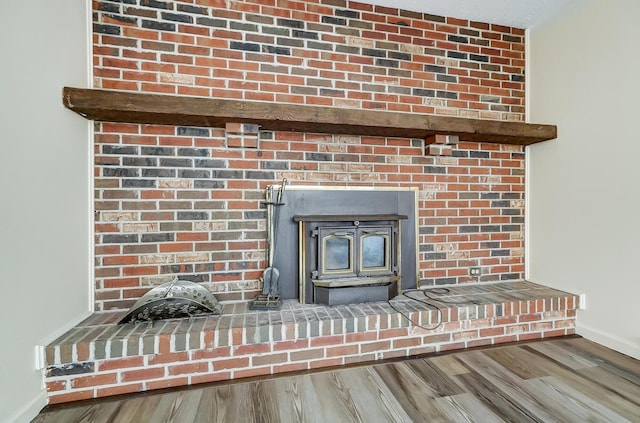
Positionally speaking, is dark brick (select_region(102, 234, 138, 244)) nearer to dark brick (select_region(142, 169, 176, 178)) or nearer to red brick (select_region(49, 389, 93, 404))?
dark brick (select_region(142, 169, 176, 178))

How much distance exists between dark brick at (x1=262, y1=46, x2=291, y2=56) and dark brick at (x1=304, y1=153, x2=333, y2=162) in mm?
711

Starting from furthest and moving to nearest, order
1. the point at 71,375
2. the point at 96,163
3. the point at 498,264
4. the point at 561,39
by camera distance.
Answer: the point at 498,264, the point at 561,39, the point at 96,163, the point at 71,375

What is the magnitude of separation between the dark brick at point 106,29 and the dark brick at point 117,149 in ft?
2.26

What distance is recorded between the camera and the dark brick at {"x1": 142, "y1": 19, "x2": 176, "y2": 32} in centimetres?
184

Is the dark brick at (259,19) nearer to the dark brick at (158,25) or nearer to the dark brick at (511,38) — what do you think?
the dark brick at (158,25)

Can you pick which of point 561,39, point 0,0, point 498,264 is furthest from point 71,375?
point 561,39

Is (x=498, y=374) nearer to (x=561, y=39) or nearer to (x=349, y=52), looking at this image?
(x=349, y=52)

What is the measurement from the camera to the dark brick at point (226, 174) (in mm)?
1952

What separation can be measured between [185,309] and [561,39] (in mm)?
3276

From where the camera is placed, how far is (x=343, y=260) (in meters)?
1.95

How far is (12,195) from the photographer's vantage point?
1215 mm

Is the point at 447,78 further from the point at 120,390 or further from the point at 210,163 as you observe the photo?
the point at 120,390

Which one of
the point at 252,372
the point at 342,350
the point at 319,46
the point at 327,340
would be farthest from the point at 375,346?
the point at 319,46

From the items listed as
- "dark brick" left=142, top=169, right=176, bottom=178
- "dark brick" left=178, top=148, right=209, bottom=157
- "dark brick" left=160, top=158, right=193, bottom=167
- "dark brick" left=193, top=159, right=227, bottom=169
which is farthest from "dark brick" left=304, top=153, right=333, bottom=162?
"dark brick" left=142, top=169, right=176, bottom=178
